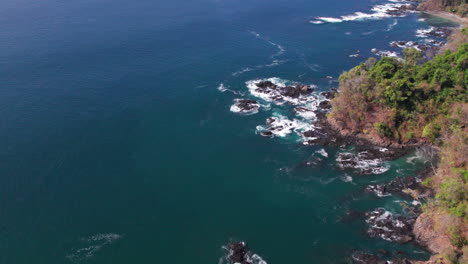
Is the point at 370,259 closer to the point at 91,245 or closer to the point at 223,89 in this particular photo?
the point at 91,245

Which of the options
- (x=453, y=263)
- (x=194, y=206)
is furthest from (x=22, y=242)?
(x=453, y=263)

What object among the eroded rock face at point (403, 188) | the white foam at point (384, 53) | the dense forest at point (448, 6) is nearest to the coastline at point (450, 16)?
the dense forest at point (448, 6)

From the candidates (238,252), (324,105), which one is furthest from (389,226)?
(324,105)

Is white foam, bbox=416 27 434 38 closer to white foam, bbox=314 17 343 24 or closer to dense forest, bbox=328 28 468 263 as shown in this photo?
white foam, bbox=314 17 343 24

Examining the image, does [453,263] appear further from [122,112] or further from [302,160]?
[122,112]

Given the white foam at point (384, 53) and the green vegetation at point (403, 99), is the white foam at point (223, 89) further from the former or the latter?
the white foam at point (384, 53)

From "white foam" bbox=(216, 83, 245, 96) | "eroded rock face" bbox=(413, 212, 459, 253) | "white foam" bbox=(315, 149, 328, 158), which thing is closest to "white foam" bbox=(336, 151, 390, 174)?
"white foam" bbox=(315, 149, 328, 158)

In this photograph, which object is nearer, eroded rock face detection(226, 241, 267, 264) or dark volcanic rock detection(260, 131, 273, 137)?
eroded rock face detection(226, 241, 267, 264)
